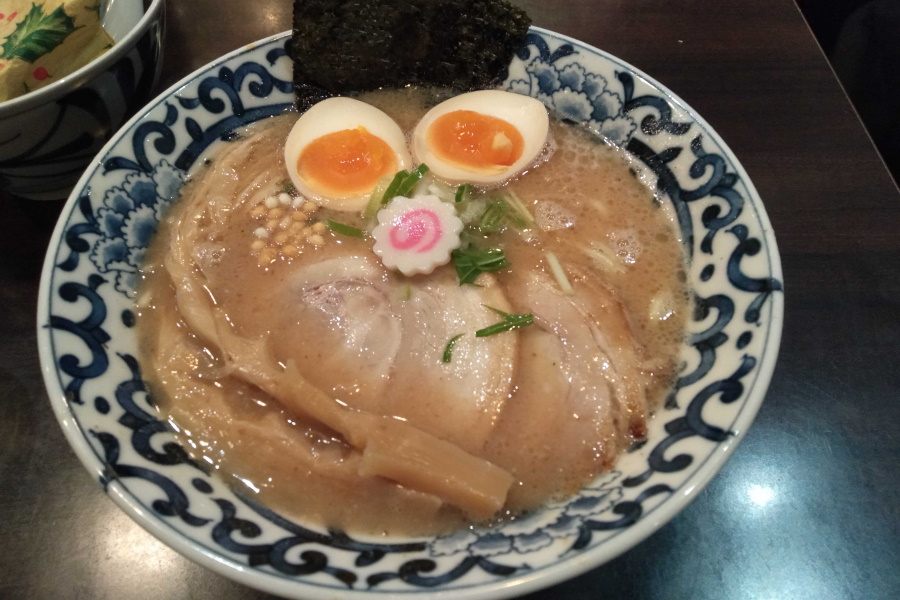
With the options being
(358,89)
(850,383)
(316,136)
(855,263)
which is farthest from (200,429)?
(855,263)

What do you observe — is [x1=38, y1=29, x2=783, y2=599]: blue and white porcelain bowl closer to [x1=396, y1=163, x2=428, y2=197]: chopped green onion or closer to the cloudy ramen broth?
the cloudy ramen broth

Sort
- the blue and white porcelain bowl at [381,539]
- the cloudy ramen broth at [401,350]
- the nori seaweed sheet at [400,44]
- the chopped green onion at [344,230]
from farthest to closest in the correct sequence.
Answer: the nori seaweed sheet at [400,44] < the chopped green onion at [344,230] < the cloudy ramen broth at [401,350] < the blue and white porcelain bowl at [381,539]

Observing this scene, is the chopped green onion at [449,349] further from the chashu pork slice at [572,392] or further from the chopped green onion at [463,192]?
the chopped green onion at [463,192]

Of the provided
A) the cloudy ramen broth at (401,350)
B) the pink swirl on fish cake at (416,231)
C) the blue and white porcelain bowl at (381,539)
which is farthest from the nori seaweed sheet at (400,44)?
the pink swirl on fish cake at (416,231)

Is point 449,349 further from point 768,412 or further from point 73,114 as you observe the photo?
point 73,114

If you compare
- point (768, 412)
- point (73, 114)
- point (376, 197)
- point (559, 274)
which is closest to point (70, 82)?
point (73, 114)
